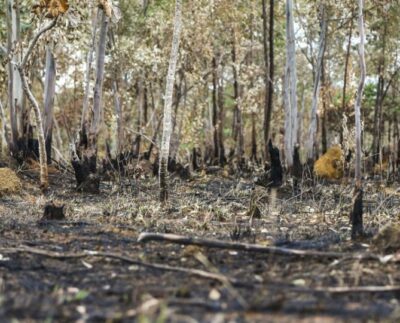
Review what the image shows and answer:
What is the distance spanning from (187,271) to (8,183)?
22.4 feet

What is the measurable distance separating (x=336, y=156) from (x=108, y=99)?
853 centimetres

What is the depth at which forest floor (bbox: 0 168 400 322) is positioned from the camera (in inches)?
132

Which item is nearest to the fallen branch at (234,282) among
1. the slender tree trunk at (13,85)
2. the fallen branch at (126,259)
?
the fallen branch at (126,259)

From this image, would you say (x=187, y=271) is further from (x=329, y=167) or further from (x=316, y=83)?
(x=316, y=83)

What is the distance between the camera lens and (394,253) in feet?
16.1

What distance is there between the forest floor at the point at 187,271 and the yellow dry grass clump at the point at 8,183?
222cm

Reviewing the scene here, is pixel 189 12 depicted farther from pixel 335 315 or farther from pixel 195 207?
pixel 335 315

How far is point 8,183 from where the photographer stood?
34.0 feet

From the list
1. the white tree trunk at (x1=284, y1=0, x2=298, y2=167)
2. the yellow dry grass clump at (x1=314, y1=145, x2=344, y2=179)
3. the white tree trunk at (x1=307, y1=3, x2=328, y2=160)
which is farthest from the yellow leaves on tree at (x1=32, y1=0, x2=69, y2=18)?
the white tree trunk at (x1=307, y1=3, x2=328, y2=160)

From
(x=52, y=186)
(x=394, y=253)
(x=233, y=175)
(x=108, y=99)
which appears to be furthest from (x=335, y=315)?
(x=108, y=99)

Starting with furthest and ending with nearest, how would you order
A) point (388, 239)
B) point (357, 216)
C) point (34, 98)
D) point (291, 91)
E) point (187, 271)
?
1. point (291, 91)
2. point (34, 98)
3. point (357, 216)
4. point (388, 239)
5. point (187, 271)

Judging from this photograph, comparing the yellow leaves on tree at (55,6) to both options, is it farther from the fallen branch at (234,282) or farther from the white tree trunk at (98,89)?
the fallen branch at (234,282)

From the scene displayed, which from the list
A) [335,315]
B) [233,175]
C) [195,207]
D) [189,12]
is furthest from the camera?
[189,12]

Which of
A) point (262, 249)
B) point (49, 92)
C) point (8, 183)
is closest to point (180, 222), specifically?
point (262, 249)
